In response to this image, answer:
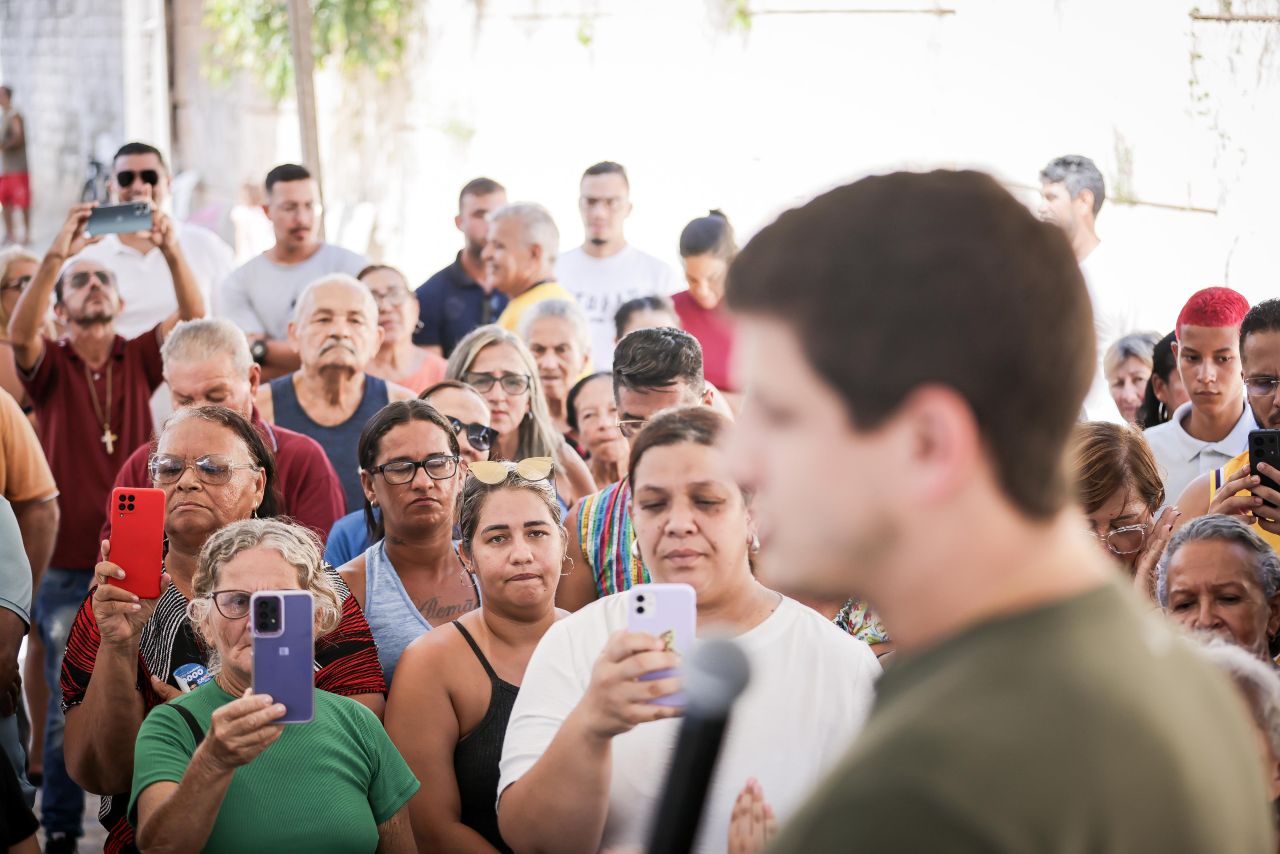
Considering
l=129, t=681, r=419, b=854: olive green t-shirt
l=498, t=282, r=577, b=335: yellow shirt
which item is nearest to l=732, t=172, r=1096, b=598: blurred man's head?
l=129, t=681, r=419, b=854: olive green t-shirt

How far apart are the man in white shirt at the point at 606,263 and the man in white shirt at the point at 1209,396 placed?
2455mm

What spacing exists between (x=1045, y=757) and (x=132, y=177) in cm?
607

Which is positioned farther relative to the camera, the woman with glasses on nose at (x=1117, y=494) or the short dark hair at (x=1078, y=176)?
the short dark hair at (x=1078, y=176)

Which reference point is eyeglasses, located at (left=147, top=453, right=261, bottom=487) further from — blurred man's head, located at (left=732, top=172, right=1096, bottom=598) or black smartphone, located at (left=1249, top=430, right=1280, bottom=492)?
blurred man's head, located at (left=732, top=172, right=1096, bottom=598)

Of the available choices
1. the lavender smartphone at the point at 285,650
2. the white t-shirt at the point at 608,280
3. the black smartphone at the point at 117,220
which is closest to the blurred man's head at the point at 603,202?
the white t-shirt at the point at 608,280

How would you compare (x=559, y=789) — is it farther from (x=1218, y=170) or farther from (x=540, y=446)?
(x=1218, y=170)

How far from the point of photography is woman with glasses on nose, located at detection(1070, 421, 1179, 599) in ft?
11.7

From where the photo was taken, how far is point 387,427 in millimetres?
3795

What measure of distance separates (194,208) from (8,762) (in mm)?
9918

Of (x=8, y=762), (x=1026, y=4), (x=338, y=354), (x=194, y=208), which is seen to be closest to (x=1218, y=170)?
(x=1026, y=4)

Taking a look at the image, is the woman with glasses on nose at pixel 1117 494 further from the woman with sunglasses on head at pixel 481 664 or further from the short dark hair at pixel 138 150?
the short dark hair at pixel 138 150

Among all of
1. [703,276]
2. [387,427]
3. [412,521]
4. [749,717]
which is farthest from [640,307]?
[749,717]

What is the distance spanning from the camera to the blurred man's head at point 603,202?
6555 mm

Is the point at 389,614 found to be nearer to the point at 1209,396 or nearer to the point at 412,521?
the point at 412,521
